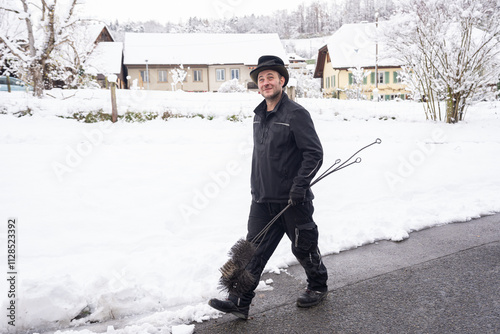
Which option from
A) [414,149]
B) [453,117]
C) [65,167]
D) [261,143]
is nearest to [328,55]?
[453,117]

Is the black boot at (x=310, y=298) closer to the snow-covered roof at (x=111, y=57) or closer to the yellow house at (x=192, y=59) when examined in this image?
the snow-covered roof at (x=111, y=57)

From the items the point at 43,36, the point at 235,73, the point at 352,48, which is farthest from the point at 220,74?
the point at 43,36

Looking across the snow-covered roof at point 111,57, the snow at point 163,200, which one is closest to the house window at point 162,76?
the snow-covered roof at point 111,57

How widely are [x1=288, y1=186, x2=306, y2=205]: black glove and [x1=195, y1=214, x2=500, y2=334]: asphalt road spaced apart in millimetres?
943

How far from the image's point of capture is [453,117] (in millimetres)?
13367

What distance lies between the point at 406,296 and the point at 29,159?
7.01m

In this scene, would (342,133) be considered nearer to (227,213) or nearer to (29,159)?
(227,213)

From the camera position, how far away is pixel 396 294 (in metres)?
3.54

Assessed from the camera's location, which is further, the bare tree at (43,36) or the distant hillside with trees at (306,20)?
the distant hillside with trees at (306,20)

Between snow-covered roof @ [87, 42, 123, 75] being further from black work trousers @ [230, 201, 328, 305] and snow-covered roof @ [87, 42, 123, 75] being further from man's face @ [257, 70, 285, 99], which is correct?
black work trousers @ [230, 201, 328, 305]

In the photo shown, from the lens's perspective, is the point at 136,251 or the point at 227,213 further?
the point at 227,213

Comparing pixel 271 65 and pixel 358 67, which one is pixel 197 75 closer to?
pixel 358 67

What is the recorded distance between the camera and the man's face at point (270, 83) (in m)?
3.29

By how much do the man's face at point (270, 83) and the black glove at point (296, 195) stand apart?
80cm
